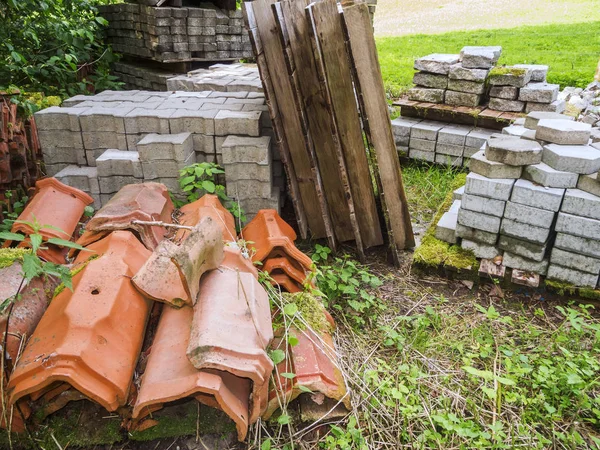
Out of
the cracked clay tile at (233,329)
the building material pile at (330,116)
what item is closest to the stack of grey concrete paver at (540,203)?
the building material pile at (330,116)

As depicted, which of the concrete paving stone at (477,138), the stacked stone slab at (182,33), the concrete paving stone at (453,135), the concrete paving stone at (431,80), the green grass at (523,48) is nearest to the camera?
the concrete paving stone at (477,138)

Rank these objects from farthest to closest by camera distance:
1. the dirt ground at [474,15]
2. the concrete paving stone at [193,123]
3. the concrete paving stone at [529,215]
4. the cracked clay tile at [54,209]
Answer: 1. the dirt ground at [474,15]
2. the concrete paving stone at [193,123]
3. the concrete paving stone at [529,215]
4. the cracked clay tile at [54,209]

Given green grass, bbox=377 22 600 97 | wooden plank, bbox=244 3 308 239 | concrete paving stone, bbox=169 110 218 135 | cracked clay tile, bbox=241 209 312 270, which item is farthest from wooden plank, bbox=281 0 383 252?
green grass, bbox=377 22 600 97

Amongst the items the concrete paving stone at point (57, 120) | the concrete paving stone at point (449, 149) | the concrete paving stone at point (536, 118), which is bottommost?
the concrete paving stone at point (449, 149)

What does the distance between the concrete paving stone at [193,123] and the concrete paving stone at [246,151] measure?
27 centimetres

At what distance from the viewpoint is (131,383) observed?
7.00 feet

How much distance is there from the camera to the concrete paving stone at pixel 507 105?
566 centimetres

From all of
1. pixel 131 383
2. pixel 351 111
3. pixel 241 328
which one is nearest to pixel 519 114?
pixel 351 111

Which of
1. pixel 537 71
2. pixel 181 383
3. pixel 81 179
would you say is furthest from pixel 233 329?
pixel 537 71

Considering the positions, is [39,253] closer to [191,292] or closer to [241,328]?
[191,292]

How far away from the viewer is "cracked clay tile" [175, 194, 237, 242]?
330cm

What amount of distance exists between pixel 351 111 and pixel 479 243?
159 centimetres

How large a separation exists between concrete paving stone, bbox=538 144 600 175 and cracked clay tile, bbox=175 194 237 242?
253 centimetres

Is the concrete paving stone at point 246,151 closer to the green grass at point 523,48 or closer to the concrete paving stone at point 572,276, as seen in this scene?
the concrete paving stone at point 572,276
